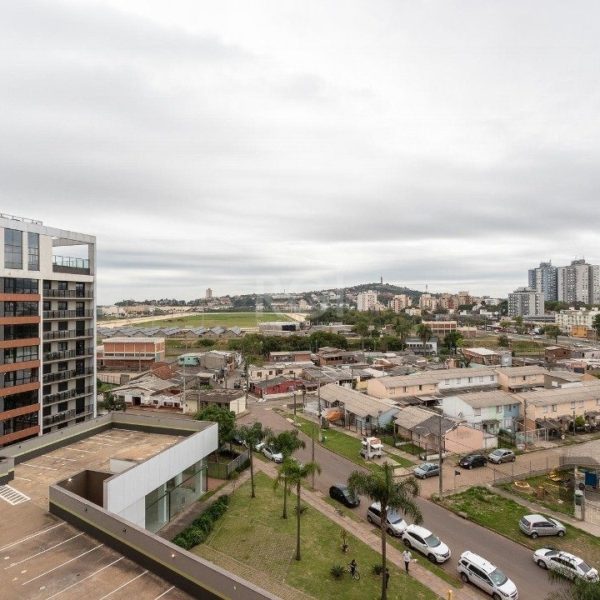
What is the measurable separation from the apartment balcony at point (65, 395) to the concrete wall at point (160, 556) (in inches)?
833

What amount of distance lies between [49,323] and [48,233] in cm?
715

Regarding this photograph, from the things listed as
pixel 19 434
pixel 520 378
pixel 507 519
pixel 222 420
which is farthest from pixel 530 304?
pixel 19 434

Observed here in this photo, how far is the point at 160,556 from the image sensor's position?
471 inches

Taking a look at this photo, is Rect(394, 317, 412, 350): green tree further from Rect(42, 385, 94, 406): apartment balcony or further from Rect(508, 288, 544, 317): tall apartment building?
Rect(508, 288, 544, 317): tall apartment building

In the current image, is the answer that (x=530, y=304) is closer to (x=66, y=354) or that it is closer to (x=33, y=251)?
(x=66, y=354)

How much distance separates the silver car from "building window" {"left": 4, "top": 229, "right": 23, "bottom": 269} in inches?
1419

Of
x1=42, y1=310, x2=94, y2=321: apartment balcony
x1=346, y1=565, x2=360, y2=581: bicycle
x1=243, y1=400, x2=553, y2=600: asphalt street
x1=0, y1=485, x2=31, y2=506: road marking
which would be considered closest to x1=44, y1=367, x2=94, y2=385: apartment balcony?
x1=42, y1=310, x2=94, y2=321: apartment balcony

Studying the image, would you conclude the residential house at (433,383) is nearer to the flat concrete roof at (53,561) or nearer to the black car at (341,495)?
the black car at (341,495)

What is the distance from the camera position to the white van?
54.6ft

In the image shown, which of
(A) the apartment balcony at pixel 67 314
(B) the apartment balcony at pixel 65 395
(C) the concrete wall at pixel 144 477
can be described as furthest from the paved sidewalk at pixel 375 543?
(A) the apartment balcony at pixel 67 314

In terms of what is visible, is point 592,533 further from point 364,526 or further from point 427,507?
point 364,526

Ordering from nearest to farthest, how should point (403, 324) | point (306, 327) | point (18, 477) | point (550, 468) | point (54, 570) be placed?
point (54, 570), point (18, 477), point (550, 468), point (403, 324), point (306, 327)

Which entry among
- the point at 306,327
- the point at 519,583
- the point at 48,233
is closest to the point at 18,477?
the point at 48,233

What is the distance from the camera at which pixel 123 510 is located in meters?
18.3
